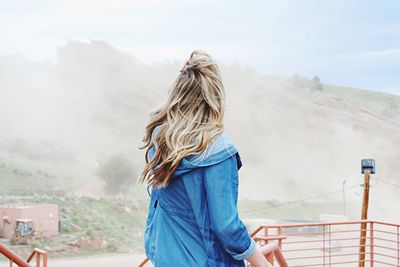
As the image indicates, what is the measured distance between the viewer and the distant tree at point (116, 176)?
981 inches

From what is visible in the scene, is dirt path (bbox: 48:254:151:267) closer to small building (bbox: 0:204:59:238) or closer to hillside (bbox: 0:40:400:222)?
small building (bbox: 0:204:59:238)

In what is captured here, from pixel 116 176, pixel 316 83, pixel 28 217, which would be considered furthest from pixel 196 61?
pixel 316 83

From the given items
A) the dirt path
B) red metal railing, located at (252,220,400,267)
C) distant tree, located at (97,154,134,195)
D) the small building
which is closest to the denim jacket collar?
red metal railing, located at (252,220,400,267)

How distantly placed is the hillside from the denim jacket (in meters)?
20.7

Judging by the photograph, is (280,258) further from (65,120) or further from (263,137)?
(263,137)

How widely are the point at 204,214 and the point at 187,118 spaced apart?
0.18 metres

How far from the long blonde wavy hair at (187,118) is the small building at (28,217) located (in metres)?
15.2

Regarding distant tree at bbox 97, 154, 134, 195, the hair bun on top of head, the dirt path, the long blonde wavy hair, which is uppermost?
the hair bun on top of head

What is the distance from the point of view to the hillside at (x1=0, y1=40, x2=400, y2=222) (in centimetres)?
2642

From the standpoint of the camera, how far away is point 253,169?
3400cm

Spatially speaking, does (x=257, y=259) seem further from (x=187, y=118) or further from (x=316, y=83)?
(x=316, y=83)

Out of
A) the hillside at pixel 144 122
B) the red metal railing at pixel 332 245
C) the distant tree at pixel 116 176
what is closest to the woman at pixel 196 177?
the red metal railing at pixel 332 245

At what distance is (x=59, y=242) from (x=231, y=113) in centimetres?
2248

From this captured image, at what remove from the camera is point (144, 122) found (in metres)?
32.1
